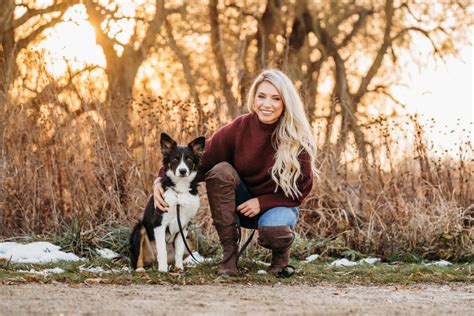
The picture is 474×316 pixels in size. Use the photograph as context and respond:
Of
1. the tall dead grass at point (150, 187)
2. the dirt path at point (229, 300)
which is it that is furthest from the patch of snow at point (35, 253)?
the dirt path at point (229, 300)

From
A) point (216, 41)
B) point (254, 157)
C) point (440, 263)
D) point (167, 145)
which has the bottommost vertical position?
point (440, 263)

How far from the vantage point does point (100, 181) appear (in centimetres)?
725

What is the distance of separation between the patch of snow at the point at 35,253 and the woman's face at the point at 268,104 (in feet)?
6.89

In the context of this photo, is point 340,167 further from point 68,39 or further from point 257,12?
point 257,12

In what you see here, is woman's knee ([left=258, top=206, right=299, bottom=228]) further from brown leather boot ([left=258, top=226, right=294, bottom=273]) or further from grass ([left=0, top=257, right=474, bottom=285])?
grass ([left=0, top=257, right=474, bottom=285])

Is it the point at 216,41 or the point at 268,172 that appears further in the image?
the point at 216,41

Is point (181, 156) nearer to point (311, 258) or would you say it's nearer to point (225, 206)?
point (225, 206)

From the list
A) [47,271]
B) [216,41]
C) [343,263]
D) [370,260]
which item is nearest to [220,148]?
[47,271]

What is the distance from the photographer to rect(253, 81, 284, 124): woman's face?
5.07 metres

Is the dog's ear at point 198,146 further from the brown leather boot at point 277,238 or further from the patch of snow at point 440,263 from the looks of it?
the patch of snow at point 440,263

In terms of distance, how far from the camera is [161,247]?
511cm

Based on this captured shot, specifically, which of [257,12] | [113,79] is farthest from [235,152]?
[257,12]

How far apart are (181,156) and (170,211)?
1.33ft

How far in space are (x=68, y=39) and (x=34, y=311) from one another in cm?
564
